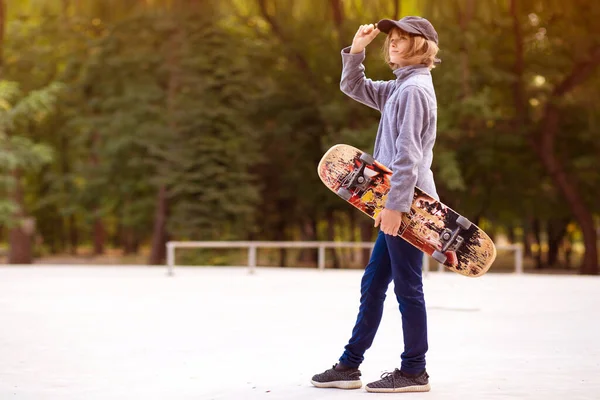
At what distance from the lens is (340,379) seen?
21.0ft

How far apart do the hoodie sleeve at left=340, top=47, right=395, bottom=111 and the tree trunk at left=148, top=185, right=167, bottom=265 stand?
1169 inches

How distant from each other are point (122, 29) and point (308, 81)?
6.92 metres

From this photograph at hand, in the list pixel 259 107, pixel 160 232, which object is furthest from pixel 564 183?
pixel 160 232

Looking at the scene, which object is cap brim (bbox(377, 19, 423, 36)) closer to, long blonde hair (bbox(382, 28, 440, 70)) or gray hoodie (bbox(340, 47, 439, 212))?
long blonde hair (bbox(382, 28, 440, 70))

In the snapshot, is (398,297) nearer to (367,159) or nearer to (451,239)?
(451,239)

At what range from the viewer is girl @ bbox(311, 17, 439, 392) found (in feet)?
19.4

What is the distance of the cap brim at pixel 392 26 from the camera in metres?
5.98

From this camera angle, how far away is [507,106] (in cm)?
3969

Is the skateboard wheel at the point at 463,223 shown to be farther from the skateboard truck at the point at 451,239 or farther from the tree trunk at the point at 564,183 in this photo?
the tree trunk at the point at 564,183

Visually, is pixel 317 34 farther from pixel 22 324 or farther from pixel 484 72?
pixel 22 324

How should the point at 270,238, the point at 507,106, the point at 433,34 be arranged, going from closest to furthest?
the point at 433,34, the point at 507,106, the point at 270,238

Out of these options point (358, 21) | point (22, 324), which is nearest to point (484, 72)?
point (358, 21)

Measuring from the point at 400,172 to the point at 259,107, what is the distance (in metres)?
32.7

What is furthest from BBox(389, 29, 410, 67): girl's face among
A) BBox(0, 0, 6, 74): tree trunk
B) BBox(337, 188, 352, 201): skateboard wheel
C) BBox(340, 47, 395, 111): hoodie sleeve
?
BBox(0, 0, 6, 74): tree trunk
